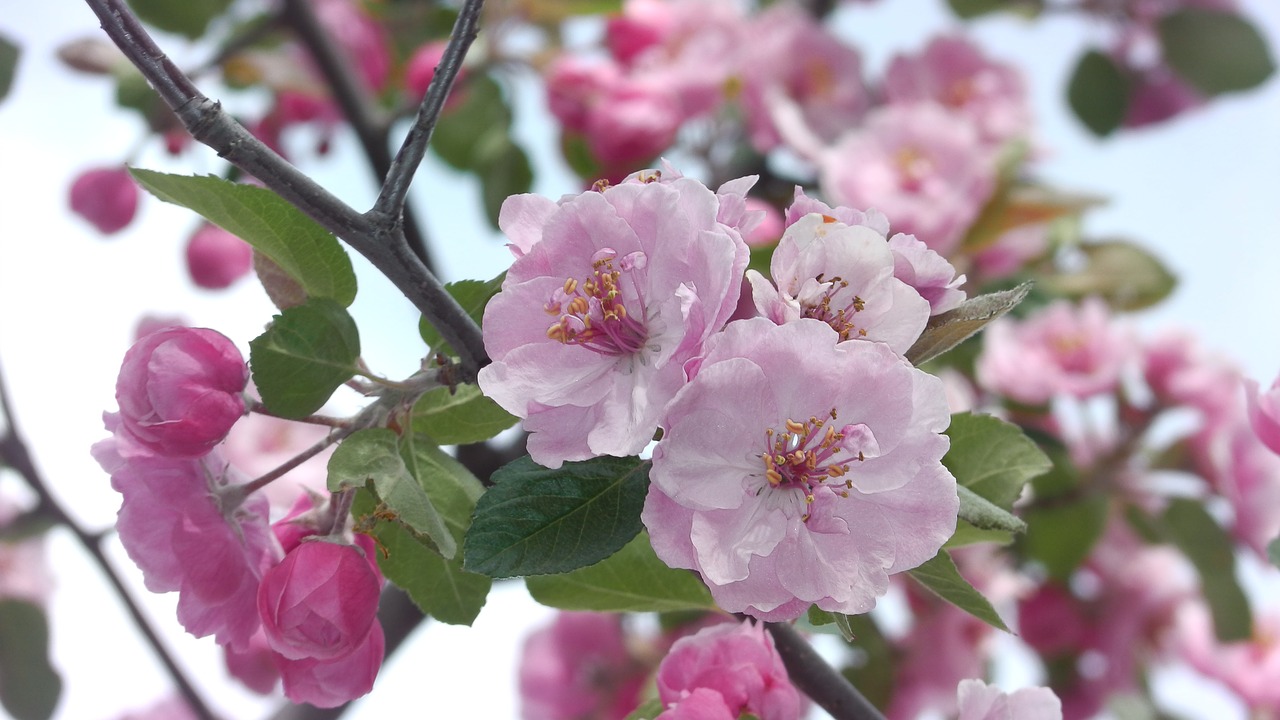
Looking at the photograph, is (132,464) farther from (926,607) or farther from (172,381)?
(926,607)

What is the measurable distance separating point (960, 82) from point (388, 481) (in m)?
1.40

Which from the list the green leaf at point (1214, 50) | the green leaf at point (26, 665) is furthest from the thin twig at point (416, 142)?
the green leaf at point (1214, 50)

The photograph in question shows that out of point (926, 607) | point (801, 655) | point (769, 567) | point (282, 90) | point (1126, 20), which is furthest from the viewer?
point (1126, 20)

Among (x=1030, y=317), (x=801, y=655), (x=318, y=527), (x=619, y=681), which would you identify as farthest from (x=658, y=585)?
(x=1030, y=317)

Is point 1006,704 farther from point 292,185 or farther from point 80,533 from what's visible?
point 80,533

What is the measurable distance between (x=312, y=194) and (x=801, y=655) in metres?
0.36

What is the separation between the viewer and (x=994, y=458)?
1.90 ft

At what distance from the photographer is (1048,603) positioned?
62.4 inches

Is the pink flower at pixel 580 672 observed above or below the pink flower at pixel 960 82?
below

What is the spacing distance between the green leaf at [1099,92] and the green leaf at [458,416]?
5.26ft

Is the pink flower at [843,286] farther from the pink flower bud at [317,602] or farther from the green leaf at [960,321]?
the pink flower bud at [317,602]

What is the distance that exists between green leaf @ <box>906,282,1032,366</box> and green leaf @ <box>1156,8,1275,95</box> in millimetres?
1446

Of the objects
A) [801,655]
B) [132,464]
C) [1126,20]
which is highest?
[132,464]

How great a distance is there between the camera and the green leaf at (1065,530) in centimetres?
149
